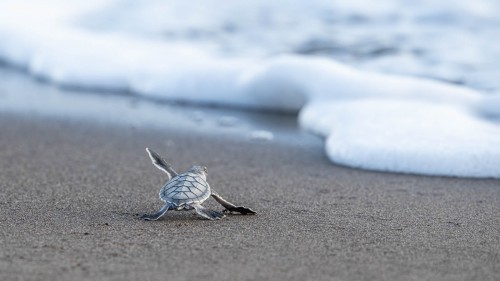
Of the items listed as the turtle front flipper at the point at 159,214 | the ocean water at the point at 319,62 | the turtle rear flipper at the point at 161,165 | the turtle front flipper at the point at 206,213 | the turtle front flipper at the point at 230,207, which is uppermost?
the ocean water at the point at 319,62

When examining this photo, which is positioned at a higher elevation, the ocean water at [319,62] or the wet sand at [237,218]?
the ocean water at [319,62]

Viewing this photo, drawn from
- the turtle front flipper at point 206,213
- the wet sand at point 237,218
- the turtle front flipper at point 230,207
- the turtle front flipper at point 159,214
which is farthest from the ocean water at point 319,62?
the turtle front flipper at point 159,214

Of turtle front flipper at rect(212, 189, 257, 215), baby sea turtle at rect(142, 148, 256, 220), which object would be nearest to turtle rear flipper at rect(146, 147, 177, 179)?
baby sea turtle at rect(142, 148, 256, 220)

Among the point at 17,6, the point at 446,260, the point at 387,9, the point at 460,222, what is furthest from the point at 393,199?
the point at 17,6

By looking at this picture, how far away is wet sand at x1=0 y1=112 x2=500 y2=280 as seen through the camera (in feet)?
7.38

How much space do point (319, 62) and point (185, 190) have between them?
9.29 ft

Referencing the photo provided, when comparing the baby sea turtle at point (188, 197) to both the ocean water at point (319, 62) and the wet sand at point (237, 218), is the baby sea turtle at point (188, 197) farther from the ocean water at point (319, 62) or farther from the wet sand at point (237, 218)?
the ocean water at point (319, 62)

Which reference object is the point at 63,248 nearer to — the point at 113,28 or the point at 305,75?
the point at 305,75

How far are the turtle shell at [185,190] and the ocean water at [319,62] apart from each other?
1247 mm

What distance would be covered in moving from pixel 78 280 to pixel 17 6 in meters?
6.96

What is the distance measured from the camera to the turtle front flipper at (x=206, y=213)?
2.74 m

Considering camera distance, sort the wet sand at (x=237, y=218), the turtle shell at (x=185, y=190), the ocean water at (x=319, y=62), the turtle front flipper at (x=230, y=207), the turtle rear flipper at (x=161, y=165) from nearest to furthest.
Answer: the wet sand at (x=237, y=218) < the turtle shell at (x=185, y=190) < the turtle front flipper at (x=230, y=207) < the turtle rear flipper at (x=161, y=165) < the ocean water at (x=319, y=62)

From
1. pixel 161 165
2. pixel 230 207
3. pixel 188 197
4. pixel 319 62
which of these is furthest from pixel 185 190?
pixel 319 62

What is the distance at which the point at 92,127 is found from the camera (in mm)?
4699
